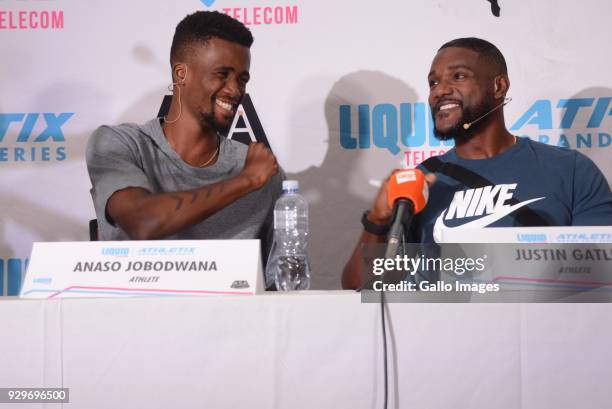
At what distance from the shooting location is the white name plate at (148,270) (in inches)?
47.8

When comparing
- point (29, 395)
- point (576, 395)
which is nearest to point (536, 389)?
point (576, 395)

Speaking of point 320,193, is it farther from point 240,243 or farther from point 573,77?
point 240,243

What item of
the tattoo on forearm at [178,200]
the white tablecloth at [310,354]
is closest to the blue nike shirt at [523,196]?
the tattoo on forearm at [178,200]

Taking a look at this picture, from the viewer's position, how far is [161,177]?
2053 mm

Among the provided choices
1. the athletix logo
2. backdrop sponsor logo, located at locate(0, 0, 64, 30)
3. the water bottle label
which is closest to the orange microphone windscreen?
the athletix logo

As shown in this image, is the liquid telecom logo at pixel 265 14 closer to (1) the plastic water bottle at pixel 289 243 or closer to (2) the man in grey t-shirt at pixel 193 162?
(2) the man in grey t-shirt at pixel 193 162

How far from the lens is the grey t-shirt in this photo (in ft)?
6.43

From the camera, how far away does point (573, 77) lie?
2426mm

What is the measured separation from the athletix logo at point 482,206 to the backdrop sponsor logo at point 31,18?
4.94 ft

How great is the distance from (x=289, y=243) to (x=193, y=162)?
0.38m

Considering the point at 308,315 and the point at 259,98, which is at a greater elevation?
the point at 259,98

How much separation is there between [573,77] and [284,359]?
172 cm

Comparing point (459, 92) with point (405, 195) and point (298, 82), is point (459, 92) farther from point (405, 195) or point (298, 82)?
point (405, 195)

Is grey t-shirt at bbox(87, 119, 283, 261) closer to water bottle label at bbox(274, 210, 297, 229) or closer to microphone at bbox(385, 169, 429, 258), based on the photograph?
water bottle label at bbox(274, 210, 297, 229)
